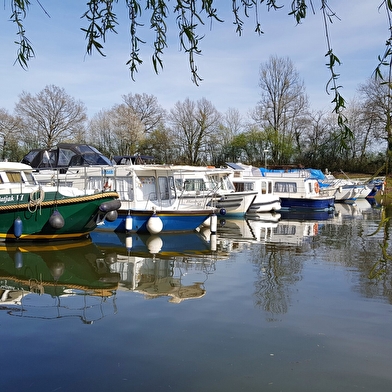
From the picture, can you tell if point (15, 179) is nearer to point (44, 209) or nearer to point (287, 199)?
point (44, 209)

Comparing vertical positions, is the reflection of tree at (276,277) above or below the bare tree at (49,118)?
below

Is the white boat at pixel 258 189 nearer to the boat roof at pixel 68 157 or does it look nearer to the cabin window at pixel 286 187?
the cabin window at pixel 286 187

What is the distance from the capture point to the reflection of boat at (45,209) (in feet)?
46.1

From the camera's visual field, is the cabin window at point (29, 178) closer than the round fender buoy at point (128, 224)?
Yes

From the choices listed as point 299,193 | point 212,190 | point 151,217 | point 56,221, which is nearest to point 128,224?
point 151,217

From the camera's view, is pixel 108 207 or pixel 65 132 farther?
pixel 65 132

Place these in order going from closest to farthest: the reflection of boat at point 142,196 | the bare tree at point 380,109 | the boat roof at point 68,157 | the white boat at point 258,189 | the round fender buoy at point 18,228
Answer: the bare tree at point 380,109 < the round fender buoy at point 18,228 < the reflection of boat at point 142,196 < the boat roof at point 68,157 < the white boat at point 258,189

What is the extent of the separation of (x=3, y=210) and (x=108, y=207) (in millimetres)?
3308

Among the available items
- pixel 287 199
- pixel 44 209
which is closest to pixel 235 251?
pixel 44 209

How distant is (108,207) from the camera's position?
1502 centimetres

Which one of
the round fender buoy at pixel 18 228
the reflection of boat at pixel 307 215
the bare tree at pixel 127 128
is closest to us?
the round fender buoy at pixel 18 228

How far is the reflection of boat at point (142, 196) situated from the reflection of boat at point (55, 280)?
2.80 metres

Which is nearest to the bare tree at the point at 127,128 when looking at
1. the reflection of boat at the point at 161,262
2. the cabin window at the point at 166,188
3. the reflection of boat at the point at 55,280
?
the cabin window at the point at 166,188

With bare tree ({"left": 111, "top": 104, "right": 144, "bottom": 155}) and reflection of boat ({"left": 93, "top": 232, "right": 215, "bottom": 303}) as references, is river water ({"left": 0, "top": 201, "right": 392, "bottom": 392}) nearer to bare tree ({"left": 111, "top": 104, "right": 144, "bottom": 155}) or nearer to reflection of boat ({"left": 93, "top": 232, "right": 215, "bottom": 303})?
reflection of boat ({"left": 93, "top": 232, "right": 215, "bottom": 303})
